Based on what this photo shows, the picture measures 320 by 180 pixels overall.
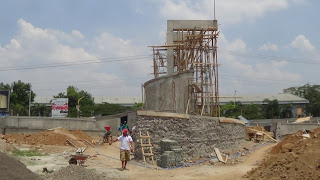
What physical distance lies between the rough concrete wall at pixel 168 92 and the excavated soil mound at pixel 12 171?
456 inches

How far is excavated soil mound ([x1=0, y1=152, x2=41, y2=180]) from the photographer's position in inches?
354

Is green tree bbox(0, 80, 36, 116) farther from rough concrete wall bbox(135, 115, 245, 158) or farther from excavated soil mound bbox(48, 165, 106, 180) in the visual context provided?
excavated soil mound bbox(48, 165, 106, 180)

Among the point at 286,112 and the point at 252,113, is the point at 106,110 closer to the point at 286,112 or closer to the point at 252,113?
the point at 252,113

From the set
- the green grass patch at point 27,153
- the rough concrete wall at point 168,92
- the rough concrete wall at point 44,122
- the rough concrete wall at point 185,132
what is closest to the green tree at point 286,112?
the rough concrete wall at point 44,122

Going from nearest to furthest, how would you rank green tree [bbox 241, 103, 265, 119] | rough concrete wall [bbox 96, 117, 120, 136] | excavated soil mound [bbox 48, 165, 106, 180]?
excavated soil mound [bbox 48, 165, 106, 180], rough concrete wall [bbox 96, 117, 120, 136], green tree [bbox 241, 103, 265, 119]

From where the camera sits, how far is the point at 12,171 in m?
9.34

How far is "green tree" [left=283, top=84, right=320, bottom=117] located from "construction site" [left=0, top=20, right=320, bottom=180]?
36783 millimetres

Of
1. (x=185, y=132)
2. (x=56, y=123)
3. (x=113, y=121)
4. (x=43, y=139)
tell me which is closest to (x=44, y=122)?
(x=56, y=123)

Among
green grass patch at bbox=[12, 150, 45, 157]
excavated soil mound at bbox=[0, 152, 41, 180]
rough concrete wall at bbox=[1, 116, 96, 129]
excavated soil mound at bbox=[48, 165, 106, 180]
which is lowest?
green grass patch at bbox=[12, 150, 45, 157]

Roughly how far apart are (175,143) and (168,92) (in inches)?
240

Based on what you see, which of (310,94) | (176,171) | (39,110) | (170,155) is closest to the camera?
(176,171)

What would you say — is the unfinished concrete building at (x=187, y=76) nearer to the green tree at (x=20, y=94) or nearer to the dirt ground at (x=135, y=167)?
the dirt ground at (x=135, y=167)

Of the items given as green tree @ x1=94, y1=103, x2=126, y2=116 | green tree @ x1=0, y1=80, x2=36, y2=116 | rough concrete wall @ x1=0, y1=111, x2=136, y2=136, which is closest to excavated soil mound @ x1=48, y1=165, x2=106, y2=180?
rough concrete wall @ x1=0, y1=111, x2=136, y2=136

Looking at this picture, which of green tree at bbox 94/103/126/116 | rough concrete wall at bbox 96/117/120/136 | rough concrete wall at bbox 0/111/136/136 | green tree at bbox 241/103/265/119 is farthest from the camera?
green tree at bbox 94/103/126/116
